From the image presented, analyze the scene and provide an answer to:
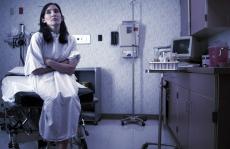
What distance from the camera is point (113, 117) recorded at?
14.5ft

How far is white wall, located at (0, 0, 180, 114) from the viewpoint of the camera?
14.2 ft

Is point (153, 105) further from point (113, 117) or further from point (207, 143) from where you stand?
point (207, 143)

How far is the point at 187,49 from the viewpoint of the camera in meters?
3.41

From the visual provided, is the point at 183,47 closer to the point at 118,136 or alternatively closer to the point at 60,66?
the point at 118,136

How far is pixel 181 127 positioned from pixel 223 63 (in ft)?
2.78

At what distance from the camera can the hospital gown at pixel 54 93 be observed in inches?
75.6

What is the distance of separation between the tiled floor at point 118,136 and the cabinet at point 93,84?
0.54ft

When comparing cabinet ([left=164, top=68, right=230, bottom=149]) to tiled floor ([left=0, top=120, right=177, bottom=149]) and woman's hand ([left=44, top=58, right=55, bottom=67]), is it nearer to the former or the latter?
tiled floor ([left=0, top=120, right=177, bottom=149])

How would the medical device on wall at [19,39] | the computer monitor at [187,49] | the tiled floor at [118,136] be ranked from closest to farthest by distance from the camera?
the tiled floor at [118,136] < the computer monitor at [187,49] < the medical device on wall at [19,39]

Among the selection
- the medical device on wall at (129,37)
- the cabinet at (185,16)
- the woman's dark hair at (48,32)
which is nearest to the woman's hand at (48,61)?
the woman's dark hair at (48,32)

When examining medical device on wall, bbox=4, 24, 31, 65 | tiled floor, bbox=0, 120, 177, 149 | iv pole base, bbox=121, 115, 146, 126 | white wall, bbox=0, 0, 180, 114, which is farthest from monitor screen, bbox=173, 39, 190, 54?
medical device on wall, bbox=4, 24, 31, 65

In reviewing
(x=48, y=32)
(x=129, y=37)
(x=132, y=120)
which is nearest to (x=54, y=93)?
(x=48, y=32)

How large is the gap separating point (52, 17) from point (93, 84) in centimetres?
217

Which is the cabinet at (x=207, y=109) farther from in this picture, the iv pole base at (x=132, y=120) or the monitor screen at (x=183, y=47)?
the iv pole base at (x=132, y=120)
